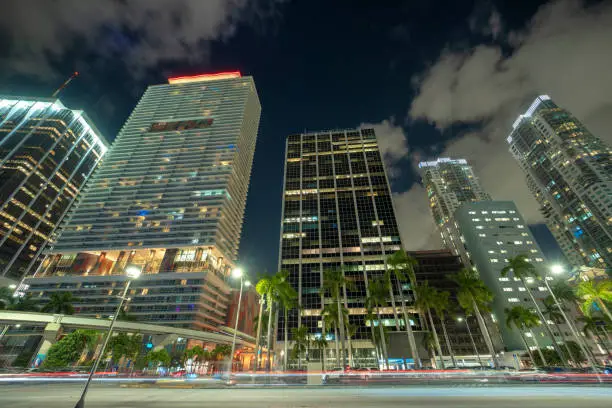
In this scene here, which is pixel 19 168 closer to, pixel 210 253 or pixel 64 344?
pixel 210 253

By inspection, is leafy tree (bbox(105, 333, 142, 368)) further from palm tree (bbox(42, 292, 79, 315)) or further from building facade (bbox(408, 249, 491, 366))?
building facade (bbox(408, 249, 491, 366))

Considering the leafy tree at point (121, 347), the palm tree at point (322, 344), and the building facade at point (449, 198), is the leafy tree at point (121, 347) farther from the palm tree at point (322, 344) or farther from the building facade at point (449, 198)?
the building facade at point (449, 198)

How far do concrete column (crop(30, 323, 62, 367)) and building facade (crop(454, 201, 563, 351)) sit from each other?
5353 inches

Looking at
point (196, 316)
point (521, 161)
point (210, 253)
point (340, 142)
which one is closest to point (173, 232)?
point (210, 253)

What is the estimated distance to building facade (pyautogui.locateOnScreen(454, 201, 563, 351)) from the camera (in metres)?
100

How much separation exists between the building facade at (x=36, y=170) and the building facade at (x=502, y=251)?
227 meters

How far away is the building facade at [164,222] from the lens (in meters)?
111

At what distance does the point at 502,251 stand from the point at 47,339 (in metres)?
157

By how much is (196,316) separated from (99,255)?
63450 mm

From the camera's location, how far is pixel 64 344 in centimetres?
4794

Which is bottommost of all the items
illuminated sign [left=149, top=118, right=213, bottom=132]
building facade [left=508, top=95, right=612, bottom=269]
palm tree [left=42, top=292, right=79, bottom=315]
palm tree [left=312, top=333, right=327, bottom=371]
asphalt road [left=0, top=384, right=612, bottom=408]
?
asphalt road [left=0, top=384, right=612, bottom=408]

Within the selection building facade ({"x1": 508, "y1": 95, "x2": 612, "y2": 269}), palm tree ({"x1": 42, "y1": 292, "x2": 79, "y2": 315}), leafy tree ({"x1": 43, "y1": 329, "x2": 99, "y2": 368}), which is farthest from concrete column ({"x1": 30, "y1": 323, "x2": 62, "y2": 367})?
building facade ({"x1": 508, "y1": 95, "x2": 612, "y2": 269})

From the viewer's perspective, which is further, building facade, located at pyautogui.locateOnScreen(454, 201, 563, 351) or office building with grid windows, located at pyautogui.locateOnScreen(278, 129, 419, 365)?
building facade, located at pyautogui.locateOnScreen(454, 201, 563, 351)

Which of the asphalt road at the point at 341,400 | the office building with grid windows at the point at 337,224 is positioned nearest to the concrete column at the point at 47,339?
the asphalt road at the point at 341,400
